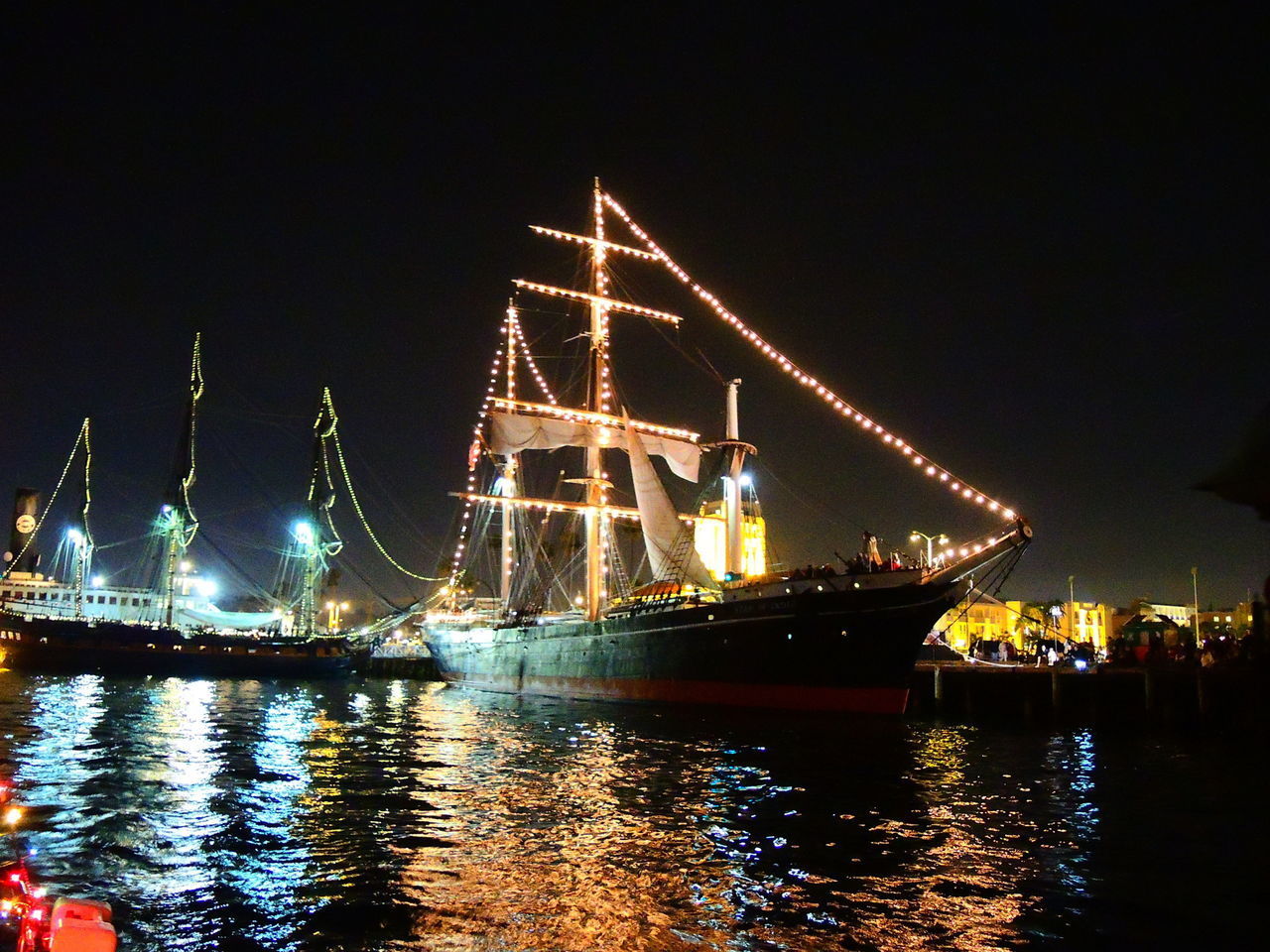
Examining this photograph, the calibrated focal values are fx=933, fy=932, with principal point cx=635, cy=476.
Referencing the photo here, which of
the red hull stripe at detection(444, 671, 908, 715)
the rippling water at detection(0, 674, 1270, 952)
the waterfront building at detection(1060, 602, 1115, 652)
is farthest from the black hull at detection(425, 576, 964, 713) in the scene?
the waterfront building at detection(1060, 602, 1115, 652)

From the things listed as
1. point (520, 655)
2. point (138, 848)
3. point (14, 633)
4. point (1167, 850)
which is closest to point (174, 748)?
point (138, 848)

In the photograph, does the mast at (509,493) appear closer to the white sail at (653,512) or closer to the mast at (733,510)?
the white sail at (653,512)

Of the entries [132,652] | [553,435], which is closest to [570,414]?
[553,435]

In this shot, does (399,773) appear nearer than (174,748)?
Yes

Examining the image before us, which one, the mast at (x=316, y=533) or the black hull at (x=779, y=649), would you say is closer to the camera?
the black hull at (x=779, y=649)

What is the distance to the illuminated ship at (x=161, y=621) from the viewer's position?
188 feet

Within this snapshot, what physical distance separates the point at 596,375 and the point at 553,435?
151 inches

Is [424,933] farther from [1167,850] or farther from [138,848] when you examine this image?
[1167,850]

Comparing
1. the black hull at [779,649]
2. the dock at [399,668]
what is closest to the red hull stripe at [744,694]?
the black hull at [779,649]

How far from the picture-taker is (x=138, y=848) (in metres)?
10.5

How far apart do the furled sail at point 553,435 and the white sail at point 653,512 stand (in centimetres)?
187

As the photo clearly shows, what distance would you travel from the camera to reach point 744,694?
1185 inches

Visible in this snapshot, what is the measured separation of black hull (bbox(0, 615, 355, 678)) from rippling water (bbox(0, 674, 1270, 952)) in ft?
129

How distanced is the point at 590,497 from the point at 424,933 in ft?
126
